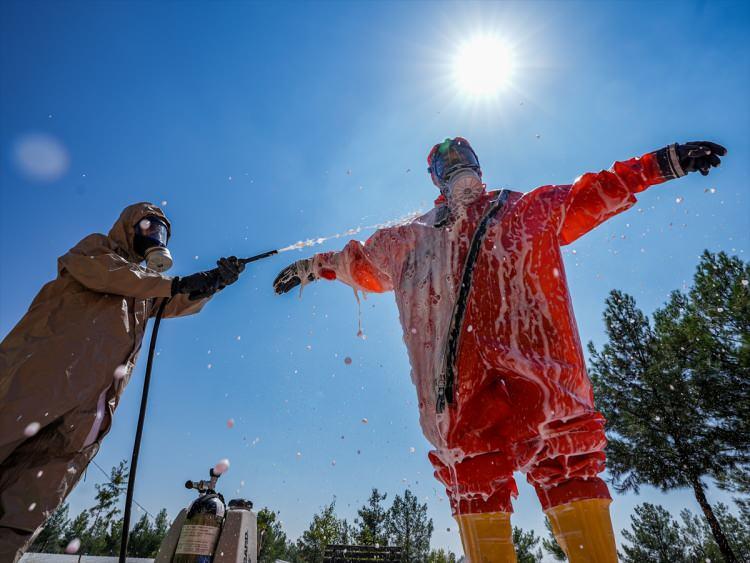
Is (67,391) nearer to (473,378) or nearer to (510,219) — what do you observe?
(473,378)

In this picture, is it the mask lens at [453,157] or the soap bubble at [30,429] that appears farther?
the mask lens at [453,157]

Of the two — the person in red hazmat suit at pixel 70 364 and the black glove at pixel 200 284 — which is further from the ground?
the black glove at pixel 200 284

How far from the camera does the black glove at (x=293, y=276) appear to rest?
3.57 meters

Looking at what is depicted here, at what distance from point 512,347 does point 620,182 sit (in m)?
1.16

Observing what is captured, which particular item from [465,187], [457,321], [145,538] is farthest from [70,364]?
[145,538]

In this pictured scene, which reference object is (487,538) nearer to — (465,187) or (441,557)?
(465,187)

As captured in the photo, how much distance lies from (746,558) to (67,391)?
22083 millimetres

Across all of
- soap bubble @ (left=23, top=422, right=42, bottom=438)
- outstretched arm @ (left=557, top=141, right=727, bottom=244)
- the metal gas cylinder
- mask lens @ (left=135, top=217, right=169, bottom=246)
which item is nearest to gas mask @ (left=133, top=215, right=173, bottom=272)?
mask lens @ (left=135, top=217, right=169, bottom=246)

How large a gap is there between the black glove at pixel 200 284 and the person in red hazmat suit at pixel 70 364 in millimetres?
10

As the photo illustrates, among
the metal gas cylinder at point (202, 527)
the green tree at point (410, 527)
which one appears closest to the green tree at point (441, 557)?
the green tree at point (410, 527)

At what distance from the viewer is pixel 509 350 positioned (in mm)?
2064

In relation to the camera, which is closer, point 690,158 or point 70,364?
point 690,158

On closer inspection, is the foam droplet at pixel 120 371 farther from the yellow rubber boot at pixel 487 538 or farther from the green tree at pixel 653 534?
the green tree at pixel 653 534

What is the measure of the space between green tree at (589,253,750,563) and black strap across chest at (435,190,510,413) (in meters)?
14.2
